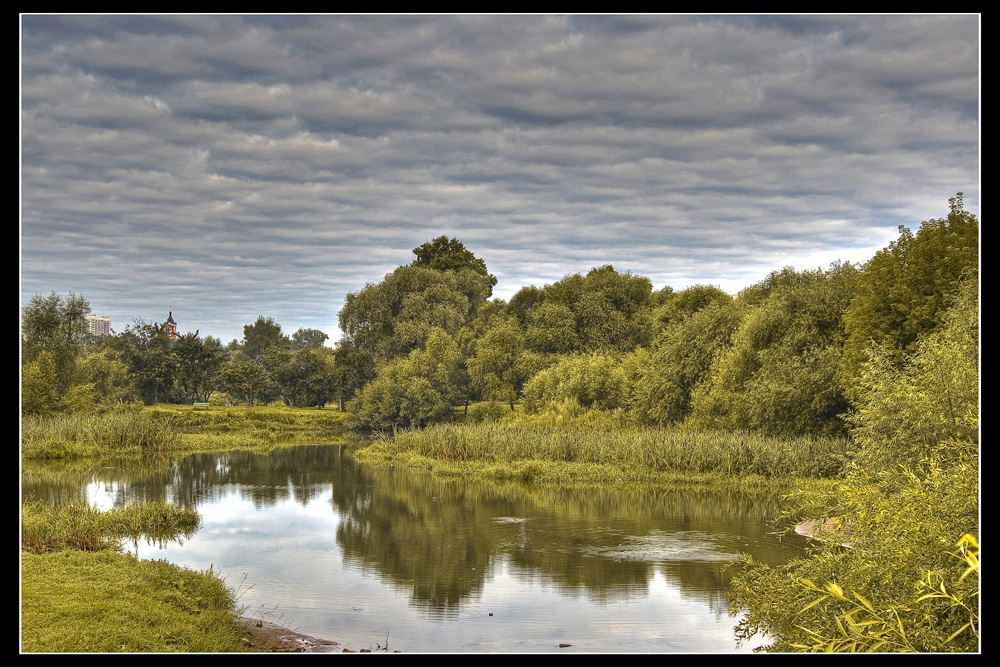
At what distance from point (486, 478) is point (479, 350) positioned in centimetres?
1865

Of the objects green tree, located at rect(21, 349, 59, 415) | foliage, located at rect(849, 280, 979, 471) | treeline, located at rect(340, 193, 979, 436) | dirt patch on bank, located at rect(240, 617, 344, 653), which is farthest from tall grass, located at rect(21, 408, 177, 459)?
foliage, located at rect(849, 280, 979, 471)

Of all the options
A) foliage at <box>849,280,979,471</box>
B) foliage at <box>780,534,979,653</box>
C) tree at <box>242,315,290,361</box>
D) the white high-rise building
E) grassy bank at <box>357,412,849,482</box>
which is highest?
tree at <box>242,315,290,361</box>

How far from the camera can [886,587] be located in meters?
7.67

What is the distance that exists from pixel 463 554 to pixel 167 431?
23747 mm

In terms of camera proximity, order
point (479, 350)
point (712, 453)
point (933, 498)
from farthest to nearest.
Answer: point (479, 350) → point (712, 453) → point (933, 498)

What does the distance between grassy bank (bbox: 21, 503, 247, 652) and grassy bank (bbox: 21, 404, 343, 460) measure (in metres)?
19.1

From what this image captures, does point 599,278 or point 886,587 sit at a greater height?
point 599,278

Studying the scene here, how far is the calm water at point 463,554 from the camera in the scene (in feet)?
38.9

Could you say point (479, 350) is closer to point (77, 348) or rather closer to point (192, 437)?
point (192, 437)

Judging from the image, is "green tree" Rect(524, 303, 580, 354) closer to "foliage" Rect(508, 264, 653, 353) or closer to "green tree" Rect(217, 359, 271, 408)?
"foliage" Rect(508, 264, 653, 353)

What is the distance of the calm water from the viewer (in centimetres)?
1184
